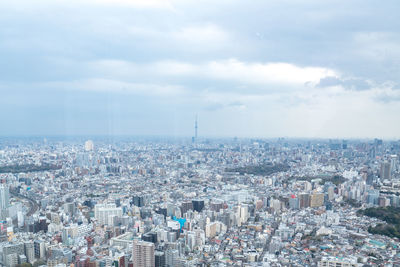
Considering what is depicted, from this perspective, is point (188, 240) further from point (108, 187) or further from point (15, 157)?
point (15, 157)

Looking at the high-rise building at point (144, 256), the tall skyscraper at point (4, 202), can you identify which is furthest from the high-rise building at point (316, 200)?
the tall skyscraper at point (4, 202)

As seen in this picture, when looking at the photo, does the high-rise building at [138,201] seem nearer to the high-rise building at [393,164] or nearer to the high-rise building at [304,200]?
the high-rise building at [304,200]

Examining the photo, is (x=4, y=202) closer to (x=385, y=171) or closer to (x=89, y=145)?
(x=89, y=145)

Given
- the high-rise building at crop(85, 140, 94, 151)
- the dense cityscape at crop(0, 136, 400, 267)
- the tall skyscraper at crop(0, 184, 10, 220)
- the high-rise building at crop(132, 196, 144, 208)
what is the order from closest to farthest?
the dense cityscape at crop(0, 136, 400, 267), the tall skyscraper at crop(0, 184, 10, 220), the high-rise building at crop(132, 196, 144, 208), the high-rise building at crop(85, 140, 94, 151)

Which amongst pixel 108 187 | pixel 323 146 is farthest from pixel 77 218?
pixel 323 146

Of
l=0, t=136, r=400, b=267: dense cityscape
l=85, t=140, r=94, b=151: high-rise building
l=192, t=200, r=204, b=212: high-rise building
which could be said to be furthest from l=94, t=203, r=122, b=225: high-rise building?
l=85, t=140, r=94, b=151: high-rise building

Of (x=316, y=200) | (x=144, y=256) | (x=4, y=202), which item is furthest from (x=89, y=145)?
(x=144, y=256)

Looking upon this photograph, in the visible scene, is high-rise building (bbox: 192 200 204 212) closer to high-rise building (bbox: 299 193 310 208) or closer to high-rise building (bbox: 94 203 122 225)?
high-rise building (bbox: 94 203 122 225)

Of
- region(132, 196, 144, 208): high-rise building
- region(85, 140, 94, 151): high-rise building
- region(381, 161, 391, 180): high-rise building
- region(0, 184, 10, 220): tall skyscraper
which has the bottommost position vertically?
region(132, 196, 144, 208): high-rise building
